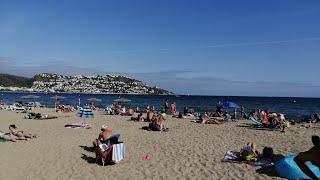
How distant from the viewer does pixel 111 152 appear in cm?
1199

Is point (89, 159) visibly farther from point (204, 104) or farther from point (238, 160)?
point (204, 104)

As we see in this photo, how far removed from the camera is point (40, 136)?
59.2ft

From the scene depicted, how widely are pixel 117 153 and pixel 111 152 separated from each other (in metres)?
0.23

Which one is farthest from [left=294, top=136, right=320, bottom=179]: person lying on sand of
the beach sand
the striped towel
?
the striped towel

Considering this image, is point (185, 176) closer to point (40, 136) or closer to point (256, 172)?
point (256, 172)

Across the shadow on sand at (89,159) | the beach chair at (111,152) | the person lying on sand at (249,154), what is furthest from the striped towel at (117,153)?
the person lying on sand at (249,154)

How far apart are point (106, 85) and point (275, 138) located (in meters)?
183

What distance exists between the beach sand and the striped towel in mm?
181

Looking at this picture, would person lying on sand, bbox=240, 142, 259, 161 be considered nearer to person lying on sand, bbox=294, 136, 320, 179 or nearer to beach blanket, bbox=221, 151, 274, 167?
beach blanket, bbox=221, 151, 274, 167

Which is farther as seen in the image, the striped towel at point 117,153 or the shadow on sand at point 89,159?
the shadow on sand at point 89,159

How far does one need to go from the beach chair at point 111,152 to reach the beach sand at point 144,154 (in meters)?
0.21

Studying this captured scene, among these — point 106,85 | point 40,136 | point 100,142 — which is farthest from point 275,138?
point 106,85

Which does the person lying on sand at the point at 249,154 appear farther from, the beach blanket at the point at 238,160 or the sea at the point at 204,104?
the sea at the point at 204,104

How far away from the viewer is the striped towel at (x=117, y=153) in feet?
39.4
